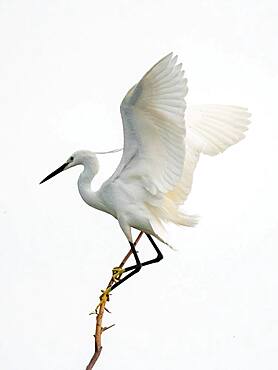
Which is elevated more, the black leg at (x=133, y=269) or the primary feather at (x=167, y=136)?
the primary feather at (x=167, y=136)

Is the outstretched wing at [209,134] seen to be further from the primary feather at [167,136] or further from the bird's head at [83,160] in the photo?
the bird's head at [83,160]

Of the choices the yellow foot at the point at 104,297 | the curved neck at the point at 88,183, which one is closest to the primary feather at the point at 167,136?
the curved neck at the point at 88,183

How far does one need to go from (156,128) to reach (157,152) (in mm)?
233

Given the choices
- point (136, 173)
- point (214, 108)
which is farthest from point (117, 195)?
point (214, 108)

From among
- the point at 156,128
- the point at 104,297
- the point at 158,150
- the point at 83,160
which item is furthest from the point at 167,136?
the point at 104,297

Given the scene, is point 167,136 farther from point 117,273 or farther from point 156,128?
point 117,273

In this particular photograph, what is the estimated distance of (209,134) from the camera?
31.4 feet

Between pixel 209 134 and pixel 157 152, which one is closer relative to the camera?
pixel 157 152

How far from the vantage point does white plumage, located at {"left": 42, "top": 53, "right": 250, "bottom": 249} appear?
8320mm

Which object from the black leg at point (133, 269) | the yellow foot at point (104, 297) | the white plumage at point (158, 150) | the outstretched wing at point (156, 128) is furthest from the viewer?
the black leg at point (133, 269)

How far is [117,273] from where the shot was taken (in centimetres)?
933

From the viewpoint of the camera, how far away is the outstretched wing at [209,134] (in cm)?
949

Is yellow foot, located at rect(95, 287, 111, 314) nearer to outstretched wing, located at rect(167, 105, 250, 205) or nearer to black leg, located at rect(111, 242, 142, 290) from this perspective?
black leg, located at rect(111, 242, 142, 290)

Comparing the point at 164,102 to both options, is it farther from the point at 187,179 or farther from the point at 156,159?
the point at 187,179
